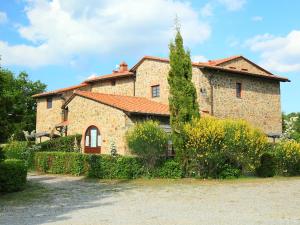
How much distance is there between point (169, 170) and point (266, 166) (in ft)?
17.6

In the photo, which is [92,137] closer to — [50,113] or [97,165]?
[97,165]

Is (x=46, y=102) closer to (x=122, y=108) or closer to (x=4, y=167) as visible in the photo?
(x=122, y=108)

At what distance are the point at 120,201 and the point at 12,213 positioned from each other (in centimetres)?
339

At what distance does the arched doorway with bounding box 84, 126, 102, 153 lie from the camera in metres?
26.0

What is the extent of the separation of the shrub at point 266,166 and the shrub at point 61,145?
12.0 m

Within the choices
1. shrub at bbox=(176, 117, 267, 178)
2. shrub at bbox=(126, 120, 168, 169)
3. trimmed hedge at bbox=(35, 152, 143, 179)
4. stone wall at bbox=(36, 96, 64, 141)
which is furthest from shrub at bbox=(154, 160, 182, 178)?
stone wall at bbox=(36, 96, 64, 141)

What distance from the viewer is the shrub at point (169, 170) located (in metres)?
20.0

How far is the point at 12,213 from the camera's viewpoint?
37.3 feet

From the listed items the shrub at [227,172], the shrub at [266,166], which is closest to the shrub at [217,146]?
the shrub at [227,172]

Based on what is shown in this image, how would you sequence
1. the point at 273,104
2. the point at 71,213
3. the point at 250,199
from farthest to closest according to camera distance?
the point at 273,104
the point at 250,199
the point at 71,213

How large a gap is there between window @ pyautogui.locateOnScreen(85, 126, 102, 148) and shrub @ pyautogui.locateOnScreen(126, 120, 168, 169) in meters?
6.08

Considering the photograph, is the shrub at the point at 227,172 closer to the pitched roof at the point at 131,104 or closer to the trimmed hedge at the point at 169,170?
the trimmed hedge at the point at 169,170

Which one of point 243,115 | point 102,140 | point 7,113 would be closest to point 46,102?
point 102,140

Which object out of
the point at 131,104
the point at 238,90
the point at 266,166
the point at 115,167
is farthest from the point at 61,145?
the point at 238,90
